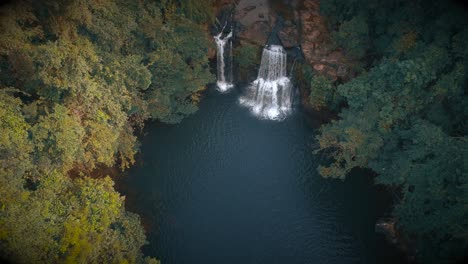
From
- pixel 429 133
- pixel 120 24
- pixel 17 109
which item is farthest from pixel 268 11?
pixel 17 109

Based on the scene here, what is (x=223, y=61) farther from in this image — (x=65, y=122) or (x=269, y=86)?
(x=65, y=122)

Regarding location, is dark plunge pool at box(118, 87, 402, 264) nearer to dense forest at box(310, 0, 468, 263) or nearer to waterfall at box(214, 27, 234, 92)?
dense forest at box(310, 0, 468, 263)

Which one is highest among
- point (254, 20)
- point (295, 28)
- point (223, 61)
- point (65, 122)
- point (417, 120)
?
point (254, 20)

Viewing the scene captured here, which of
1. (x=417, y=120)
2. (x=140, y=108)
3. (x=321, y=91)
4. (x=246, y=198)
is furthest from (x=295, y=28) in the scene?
(x=246, y=198)

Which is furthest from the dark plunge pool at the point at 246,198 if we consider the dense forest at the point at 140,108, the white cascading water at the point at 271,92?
the dense forest at the point at 140,108

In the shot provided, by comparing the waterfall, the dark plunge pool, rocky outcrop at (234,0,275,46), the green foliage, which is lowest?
the dark plunge pool

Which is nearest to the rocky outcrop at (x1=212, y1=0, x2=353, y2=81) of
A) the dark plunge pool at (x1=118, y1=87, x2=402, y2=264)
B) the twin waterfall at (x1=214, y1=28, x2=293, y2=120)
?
the twin waterfall at (x1=214, y1=28, x2=293, y2=120)
